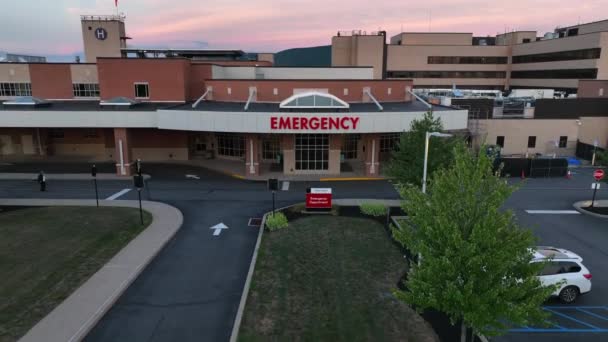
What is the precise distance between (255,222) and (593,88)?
5324cm

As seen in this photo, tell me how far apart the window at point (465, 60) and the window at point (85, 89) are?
67708 millimetres

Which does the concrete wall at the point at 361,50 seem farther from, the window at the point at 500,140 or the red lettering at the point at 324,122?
the red lettering at the point at 324,122

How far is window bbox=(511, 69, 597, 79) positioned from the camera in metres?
66.8

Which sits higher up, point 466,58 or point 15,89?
point 466,58

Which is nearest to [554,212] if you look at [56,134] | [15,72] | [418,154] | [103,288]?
[418,154]

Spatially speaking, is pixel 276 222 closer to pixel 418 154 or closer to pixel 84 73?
pixel 418 154

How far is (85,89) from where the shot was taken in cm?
4616

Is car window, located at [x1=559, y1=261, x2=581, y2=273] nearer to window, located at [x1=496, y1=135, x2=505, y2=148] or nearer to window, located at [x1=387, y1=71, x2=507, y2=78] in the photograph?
window, located at [x1=496, y1=135, x2=505, y2=148]

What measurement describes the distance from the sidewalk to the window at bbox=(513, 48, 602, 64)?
6988cm

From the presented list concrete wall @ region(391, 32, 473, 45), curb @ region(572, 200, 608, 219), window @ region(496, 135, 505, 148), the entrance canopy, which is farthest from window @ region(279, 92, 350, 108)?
concrete wall @ region(391, 32, 473, 45)

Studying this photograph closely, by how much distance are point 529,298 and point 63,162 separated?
44.3 metres

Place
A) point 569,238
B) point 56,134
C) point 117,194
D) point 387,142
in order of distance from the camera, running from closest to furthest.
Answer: point 569,238 < point 117,194 < point 387,142 < point 56,134

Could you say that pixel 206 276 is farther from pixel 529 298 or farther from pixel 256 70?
pixel 256 70

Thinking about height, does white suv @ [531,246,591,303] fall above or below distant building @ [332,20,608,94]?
below
